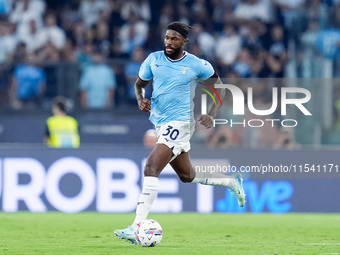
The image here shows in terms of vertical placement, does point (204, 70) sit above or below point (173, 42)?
below

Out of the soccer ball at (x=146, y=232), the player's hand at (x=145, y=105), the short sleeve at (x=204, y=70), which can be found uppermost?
the short sleeve at (x=204, y=70)

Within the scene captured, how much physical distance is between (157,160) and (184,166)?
0.52m

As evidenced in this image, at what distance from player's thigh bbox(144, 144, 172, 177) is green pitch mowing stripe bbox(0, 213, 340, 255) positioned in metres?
0.79

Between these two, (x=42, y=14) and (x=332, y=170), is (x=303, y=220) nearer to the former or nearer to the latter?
(x=332, y=170)

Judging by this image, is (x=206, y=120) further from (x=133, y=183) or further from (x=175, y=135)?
(x=133, y=183)

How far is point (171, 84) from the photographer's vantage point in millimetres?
8859

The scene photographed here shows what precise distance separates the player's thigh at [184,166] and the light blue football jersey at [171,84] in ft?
1.37

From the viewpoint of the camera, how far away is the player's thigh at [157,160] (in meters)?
8.56

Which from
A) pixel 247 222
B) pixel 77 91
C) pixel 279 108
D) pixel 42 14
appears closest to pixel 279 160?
pixel 279 108

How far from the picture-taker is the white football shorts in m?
8.70

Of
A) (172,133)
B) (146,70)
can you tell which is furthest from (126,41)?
(172,133)

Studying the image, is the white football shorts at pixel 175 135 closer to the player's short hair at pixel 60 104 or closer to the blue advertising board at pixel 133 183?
the blue advertising board at pixel 133 183

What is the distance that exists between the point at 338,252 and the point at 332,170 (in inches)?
243

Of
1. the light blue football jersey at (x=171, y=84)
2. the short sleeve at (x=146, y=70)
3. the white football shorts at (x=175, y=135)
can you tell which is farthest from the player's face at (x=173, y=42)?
the white football shorts at (x=175, y=135)
